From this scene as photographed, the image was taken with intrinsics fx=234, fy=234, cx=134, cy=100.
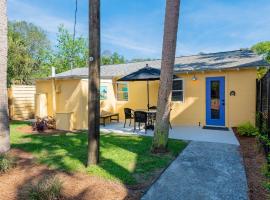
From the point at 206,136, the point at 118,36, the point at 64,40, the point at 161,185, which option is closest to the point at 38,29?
the point at 64,40

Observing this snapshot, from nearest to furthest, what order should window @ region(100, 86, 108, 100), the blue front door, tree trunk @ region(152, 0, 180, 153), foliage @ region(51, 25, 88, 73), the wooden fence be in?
tree trunk @ region(152, 0, 180, 153) < the blue front door < window @ region(100, 86, 108, 100) < the wooden fence < foliage @ region(51, 25, 88, 73)

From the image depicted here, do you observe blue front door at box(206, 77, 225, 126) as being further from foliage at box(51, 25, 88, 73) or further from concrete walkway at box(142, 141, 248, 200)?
foliage at box(51, 25, 88, 73)

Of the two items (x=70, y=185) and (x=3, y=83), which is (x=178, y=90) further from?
(x=70, y=185)

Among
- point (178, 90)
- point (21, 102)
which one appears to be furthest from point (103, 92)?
point (21, 102)

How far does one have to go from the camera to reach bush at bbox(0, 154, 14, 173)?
5.29m

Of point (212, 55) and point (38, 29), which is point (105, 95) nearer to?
point (212, 55)

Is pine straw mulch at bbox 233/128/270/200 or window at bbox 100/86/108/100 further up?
window at bbox 100/86/108/100

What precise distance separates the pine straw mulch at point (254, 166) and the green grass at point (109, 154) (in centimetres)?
180

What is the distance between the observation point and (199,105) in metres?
11.3

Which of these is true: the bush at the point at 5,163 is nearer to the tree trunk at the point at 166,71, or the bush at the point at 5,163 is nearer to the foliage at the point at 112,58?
the tree trunk at the point at 166,71

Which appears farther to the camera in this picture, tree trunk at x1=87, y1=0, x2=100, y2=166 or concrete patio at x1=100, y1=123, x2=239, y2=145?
concrete patio at x1=100, y1=123, x2=239, y2=145

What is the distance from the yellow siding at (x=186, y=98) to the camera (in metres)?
10.3

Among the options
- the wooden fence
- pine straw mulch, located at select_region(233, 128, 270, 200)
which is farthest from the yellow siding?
the wooden fence

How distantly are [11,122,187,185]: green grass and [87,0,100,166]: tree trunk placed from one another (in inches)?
20.6
